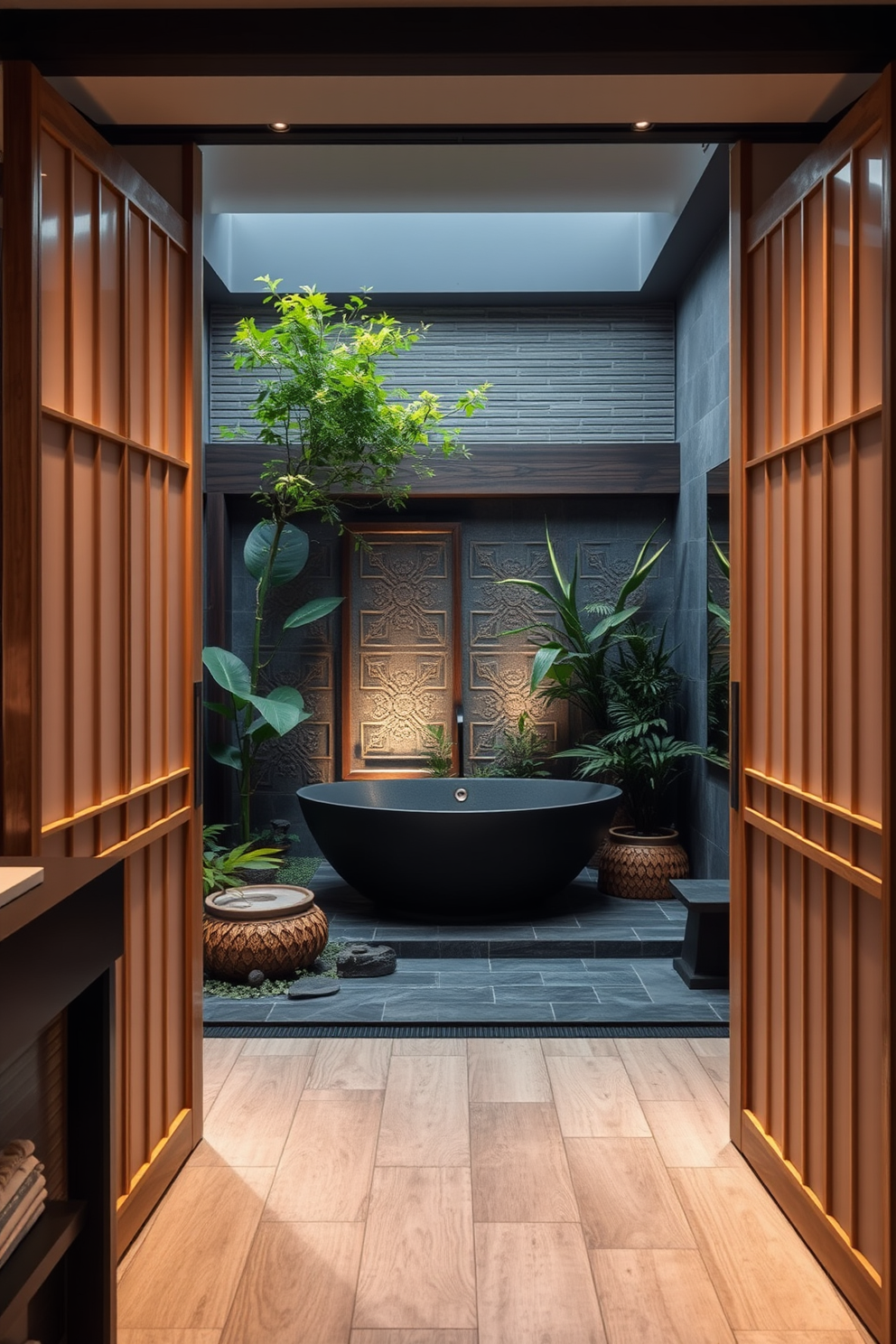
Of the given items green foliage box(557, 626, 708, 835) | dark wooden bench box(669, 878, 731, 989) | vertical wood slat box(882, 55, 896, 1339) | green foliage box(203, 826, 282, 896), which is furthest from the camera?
green foliage box(557, 626, 708, 835)

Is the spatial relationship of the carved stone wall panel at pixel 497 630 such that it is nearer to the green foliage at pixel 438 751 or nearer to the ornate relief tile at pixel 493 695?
the ornate relief tile at pixel 493 695

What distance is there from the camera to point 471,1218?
2.40 m

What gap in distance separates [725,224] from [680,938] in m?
3.00

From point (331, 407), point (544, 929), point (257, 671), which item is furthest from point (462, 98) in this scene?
point (257, 671)

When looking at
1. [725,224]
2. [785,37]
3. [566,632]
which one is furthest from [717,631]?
[785,37]

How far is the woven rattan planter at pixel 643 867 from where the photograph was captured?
17.0 feet

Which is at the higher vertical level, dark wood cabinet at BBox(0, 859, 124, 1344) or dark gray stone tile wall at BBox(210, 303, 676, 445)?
dark gray stone tile wall at BBox(210, 303, 676, 445)

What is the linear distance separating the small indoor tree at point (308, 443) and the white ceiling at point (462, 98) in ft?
7.20

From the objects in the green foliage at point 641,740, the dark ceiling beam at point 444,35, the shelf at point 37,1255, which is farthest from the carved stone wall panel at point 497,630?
the shelf at point 37,1255

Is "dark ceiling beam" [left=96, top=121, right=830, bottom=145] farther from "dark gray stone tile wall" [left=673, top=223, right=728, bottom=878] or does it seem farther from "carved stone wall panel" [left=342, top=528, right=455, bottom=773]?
"carved stone wall panel" [left=342, top=528, right=455, bottom=773]

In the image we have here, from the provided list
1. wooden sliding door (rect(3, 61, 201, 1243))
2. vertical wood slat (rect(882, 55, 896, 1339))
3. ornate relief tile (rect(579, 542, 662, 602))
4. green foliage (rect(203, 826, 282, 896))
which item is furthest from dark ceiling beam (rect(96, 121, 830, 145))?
ornate relief tile (rect(579, 542, 662, 602))

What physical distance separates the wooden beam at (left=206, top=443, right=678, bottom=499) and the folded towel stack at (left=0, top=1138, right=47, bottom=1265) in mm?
4480

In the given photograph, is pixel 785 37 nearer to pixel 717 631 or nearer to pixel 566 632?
pixel 717 631

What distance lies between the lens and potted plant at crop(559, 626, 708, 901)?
521 centimetres
